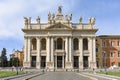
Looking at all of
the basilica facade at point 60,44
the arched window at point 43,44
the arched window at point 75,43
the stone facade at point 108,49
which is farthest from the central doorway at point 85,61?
the arched window at point 43,44

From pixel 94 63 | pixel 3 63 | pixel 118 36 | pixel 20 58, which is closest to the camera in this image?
pixel 94 63

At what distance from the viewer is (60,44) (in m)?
117

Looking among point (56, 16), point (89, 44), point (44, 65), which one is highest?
point (56, 16)

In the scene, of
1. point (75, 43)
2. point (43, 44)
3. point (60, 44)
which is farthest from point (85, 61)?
point (43, 44)

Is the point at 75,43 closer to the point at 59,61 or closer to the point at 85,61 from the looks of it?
the point at 85,61

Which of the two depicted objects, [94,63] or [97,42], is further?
[97,42]

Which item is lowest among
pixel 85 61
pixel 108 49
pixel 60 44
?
pixel 85 61

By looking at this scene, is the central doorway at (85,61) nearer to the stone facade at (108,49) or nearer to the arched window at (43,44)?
the stone facade at (108,49)

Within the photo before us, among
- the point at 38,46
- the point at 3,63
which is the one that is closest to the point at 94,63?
the point at 38,46

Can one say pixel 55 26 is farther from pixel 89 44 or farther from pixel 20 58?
pixel 20 58

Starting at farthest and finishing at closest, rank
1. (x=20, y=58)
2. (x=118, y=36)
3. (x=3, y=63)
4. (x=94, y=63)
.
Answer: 1. (x=20, y=58)
2. (x=3, y=63)
3. (x=118, y=36)
4. (x=94, y=63)

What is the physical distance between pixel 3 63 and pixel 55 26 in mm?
31078

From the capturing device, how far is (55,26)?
375 feet

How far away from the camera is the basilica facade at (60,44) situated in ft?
372
